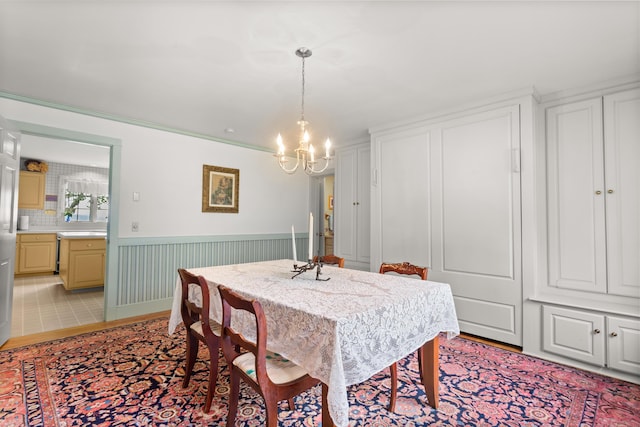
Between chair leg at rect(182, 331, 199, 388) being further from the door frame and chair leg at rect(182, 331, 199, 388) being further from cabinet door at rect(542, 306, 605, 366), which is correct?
the door frame

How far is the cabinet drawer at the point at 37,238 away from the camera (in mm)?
6125

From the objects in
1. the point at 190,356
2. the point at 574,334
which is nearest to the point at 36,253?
the point at 190,356

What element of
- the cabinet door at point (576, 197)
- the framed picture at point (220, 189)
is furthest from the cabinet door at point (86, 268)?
the cabinet door at point (576, 197)

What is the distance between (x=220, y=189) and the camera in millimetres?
4590

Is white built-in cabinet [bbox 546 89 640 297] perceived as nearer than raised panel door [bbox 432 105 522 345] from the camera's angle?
Yes

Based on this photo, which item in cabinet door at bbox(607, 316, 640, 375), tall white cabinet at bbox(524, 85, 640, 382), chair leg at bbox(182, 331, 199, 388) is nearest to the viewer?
chair leg at bbox(182, 331, 199, 388)

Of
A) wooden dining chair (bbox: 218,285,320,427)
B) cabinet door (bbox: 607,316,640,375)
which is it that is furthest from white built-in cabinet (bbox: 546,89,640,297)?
wooden dining chair (bbox: 218,285,320,427)

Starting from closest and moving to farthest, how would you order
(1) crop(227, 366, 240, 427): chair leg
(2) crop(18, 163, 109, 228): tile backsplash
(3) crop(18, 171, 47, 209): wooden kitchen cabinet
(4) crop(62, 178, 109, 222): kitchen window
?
(1) crop(227, 366, 240, 427): chair leg
(3) crop(18, 171, 47, 209): wooden kitchen cabinet
(2) crop(18, 163, 109, 228): tile backsplash
(4) crop(62, 178, 109, 222): kitchen window

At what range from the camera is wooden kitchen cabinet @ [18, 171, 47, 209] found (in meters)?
6.22

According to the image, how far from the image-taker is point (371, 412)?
1890mm

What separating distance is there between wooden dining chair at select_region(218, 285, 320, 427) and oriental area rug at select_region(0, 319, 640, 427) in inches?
17.6

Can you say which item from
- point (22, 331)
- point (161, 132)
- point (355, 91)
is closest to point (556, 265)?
point (355, 91)

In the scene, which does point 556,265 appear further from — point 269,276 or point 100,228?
point 100,228

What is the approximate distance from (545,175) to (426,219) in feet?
3.90
